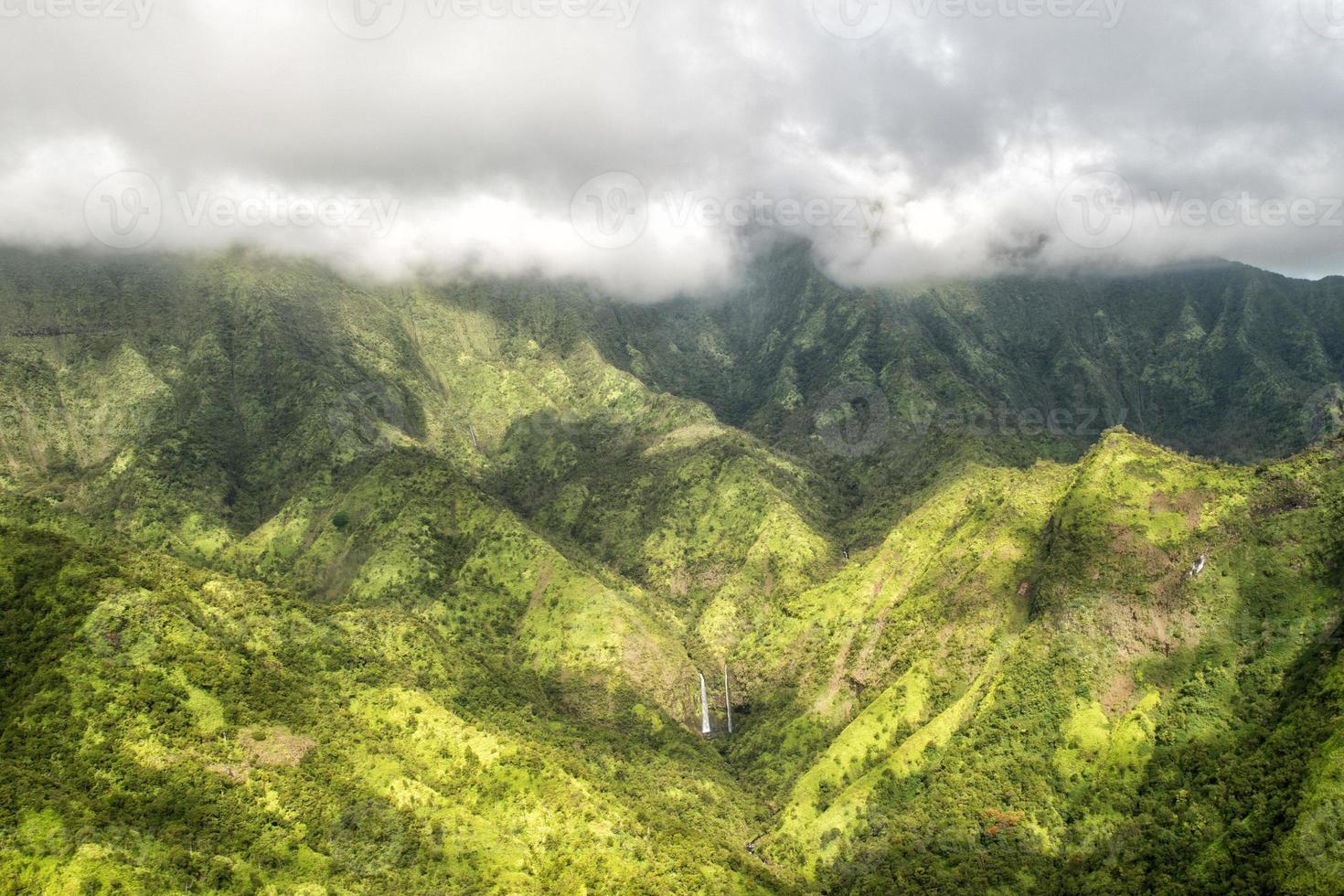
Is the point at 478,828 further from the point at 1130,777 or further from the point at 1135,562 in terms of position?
the point at 1135,562

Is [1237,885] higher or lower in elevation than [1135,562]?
lower

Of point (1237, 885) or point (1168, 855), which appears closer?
point (1237, 885)

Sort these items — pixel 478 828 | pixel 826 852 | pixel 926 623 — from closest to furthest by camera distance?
pixel 478 828 < pixel 826 852 < pixel 926 623

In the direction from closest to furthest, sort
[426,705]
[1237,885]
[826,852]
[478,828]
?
[1237,885] < [478,828] < [426,705] < [826,852]

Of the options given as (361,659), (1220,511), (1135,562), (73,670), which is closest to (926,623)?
(1135,562)

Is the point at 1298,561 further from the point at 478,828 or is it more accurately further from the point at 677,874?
the point at 478,828

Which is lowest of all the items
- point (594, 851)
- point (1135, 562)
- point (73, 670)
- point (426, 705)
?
point (594, 851)

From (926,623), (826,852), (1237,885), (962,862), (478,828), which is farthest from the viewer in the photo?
(926,623)

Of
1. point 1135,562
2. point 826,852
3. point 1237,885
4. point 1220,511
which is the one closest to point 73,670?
point 826,852

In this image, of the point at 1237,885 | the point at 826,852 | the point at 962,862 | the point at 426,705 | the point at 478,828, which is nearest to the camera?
the point at 1237,885
